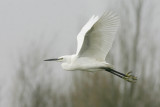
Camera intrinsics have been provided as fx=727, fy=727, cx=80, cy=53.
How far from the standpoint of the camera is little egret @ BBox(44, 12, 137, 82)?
12.0 metres

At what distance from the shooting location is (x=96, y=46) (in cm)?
1233

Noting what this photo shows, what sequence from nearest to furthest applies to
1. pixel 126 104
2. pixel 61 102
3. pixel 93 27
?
pixel 93 27 → pixel 126 104 → pixel 61 102

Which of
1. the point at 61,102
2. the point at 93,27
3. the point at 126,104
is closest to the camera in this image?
the point at 93,27

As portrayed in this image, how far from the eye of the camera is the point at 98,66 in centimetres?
1236

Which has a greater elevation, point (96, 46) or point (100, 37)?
point (100, 37)

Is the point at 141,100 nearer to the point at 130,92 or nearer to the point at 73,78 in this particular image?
the point at 130,92

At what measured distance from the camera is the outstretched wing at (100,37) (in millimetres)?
11961

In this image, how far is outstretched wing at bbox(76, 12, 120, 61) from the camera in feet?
39.2

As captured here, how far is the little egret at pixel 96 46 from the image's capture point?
1199cm

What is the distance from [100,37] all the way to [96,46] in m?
0.21

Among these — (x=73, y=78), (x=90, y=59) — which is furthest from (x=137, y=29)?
(x=90, y=59)

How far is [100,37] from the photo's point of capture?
40.0 feet

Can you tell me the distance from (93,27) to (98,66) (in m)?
0.75

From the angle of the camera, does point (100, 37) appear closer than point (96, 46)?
Yes
